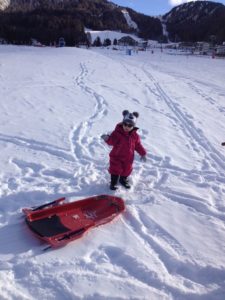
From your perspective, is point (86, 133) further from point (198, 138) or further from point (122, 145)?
point (122, 145)

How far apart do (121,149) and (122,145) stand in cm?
7

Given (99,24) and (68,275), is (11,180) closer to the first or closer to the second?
(68,275)

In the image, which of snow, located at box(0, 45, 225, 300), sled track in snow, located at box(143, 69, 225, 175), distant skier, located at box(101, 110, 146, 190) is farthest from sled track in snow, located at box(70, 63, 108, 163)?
sled track in snow, located at box(143, 69, 225, 175)

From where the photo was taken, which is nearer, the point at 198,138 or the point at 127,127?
the point at 127,127

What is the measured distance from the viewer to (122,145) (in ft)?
17.9

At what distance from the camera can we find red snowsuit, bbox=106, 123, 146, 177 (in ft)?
17.9

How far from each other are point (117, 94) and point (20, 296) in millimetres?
11263

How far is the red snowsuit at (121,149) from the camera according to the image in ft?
17.9

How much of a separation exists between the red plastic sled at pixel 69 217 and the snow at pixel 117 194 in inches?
4.0

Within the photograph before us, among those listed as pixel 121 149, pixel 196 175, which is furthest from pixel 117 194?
pixel 196 175

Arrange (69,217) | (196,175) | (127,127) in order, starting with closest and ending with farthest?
(69,217)
(127,127)
(196,175)

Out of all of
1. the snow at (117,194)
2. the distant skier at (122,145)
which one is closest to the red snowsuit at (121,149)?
the distant skier at (122,145)

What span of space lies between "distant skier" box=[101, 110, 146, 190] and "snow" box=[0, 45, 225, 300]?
32cm

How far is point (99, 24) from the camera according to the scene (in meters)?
178
